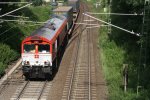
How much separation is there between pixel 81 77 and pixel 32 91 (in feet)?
15.6

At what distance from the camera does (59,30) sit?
30906 mm

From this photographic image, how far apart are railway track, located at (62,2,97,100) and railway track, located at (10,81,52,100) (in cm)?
133

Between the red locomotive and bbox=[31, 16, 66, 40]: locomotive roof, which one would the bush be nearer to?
bbox=[31, 16, 66, 40]: locomotive roof

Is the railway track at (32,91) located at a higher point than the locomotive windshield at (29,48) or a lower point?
lower

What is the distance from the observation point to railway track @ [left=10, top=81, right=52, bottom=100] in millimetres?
23250

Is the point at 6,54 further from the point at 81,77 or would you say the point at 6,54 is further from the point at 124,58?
the point at 124,58

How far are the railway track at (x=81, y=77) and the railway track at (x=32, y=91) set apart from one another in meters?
1.33

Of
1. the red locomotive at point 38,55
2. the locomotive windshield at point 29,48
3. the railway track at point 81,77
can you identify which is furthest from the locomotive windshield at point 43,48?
the railway track at point 81,77

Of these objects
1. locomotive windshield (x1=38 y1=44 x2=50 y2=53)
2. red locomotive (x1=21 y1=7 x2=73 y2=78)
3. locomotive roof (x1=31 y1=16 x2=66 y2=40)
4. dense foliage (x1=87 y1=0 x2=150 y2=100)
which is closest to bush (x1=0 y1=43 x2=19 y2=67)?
locomotive roof (x1=31 y1=16 x2=66 y2=40)

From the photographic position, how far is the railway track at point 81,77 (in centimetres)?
2361

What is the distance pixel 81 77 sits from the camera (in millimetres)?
27688

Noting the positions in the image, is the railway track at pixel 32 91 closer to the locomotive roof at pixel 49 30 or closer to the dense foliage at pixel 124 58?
the locomotive roof at pixel 49 30

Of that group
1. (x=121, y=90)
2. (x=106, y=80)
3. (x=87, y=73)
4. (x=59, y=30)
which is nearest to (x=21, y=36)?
(x=59, y=30)

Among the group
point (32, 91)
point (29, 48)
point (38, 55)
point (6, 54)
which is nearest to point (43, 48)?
point (38, 55)
